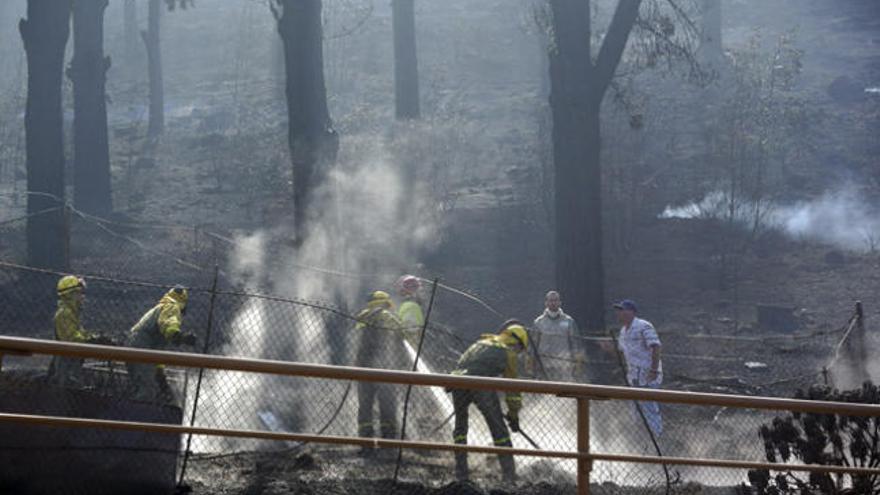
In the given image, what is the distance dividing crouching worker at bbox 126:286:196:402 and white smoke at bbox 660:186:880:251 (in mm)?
14472

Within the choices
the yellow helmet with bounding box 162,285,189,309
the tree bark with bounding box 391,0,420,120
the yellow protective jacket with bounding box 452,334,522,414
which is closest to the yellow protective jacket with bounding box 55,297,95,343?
the yellow helmet with bounding box 162,285,189,309

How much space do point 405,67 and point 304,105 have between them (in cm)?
1259

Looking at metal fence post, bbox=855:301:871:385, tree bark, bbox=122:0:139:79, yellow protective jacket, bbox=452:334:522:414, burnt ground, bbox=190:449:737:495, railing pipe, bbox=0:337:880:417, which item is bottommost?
burnt ground, bbox=190:449:737:495

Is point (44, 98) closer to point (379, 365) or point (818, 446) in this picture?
point (379, 365)

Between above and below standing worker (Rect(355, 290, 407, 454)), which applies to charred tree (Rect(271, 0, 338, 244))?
above

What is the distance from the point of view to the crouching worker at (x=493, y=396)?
984 centimetres

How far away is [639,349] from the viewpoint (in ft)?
41.3

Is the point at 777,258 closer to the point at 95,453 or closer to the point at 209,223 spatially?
the point at 209,223

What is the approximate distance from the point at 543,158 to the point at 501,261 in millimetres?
2229

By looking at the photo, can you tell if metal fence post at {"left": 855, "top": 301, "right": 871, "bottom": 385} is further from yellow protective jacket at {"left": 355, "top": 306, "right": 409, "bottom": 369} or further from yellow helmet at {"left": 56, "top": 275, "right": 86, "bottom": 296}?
yellow helmet at {"left": 56, "top": 275, "right": 86, "bottom": 296}

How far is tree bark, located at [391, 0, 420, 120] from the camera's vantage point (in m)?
31.4

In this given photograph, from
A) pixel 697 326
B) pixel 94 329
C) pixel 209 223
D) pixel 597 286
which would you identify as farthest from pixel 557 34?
pixel 209 223

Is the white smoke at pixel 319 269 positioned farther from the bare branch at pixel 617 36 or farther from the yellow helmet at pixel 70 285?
the bare branch at pixel 617 36

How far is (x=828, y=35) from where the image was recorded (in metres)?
37.7
